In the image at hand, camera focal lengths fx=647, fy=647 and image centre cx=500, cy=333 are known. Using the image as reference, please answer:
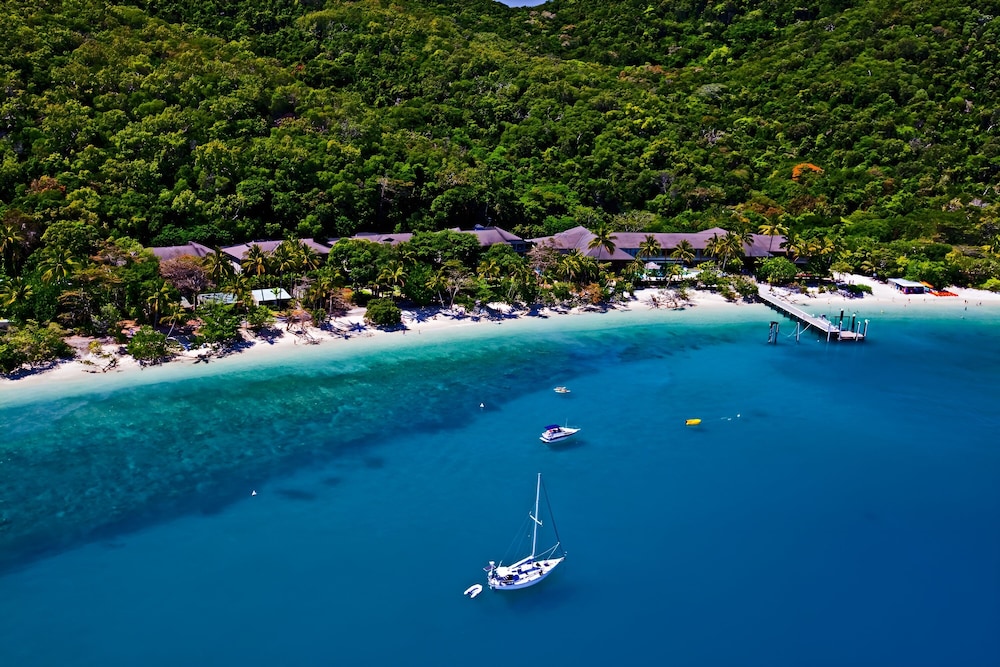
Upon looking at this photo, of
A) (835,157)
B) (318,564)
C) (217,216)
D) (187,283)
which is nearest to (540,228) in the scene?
(217,216)

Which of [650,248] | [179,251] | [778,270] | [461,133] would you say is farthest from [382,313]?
[461,133]

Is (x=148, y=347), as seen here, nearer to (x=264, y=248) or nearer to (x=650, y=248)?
(x=264, y=248)

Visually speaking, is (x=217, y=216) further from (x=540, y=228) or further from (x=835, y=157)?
(x=835, y=157)

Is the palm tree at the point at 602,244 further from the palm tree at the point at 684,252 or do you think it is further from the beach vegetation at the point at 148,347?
the beach vegetation at the point at 148,347

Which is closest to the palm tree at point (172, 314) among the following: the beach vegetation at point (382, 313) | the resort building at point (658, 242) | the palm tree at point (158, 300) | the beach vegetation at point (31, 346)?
the palm tree at point (158, 300)

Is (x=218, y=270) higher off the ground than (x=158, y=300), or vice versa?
(x=218, y=270)

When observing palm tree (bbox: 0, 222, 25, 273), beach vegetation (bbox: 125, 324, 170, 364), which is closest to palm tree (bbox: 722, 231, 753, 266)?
beach vegetation (bbox: 125, 324, 170, 364)

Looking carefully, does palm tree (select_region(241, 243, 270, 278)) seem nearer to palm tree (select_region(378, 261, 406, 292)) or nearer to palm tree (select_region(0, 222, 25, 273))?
palm tree (select_region(378, 261, 406, 292))
